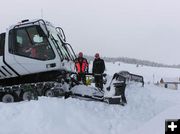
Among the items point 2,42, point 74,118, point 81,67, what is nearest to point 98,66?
point 81,67

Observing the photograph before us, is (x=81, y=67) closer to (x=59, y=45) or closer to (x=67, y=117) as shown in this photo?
(x=59, y=45)

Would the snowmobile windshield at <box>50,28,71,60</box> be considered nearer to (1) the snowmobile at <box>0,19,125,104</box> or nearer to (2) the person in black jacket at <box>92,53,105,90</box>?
(1) the snowmobile at <box>0,19,125,104</box>

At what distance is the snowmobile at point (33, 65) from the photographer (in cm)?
1378

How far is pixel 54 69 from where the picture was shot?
13836mm

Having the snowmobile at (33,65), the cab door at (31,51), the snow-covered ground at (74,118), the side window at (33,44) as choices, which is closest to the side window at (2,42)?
the snowmobile at (33,65)

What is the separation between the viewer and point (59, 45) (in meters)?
14.5

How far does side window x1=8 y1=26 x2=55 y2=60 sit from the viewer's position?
45.7 ft

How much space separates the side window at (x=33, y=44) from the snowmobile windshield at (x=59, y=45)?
1.12 feet

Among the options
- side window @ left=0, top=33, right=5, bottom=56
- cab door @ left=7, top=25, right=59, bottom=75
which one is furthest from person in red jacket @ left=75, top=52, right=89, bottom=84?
side window @ left=0, top=33, right=5, bottom=56

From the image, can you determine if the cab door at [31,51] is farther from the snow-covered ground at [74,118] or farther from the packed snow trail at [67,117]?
the packed snow trail at [67,117]

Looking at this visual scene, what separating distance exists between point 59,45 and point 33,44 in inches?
38.8

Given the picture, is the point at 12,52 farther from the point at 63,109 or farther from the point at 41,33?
the point at 63,109

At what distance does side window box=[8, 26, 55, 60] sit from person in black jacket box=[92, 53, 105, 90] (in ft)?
8.73

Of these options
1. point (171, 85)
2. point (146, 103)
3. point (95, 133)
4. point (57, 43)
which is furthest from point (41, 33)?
point (171, 85)
